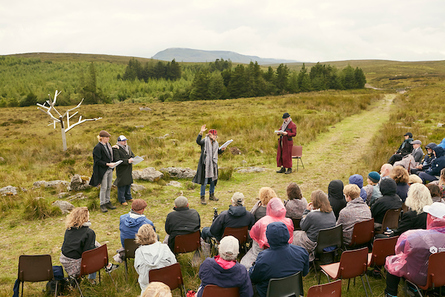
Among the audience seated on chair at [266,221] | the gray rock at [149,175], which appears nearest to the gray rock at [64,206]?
the gray rock at [149,175]

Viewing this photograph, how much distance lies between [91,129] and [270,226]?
20.9 meters

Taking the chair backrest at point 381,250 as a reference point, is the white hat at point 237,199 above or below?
above

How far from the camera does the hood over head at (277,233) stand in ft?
9.35

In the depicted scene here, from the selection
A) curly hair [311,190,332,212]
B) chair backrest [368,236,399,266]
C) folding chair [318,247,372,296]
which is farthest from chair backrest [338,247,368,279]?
curly hair [311,190,332,212]

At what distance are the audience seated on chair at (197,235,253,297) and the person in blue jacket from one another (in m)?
0.20

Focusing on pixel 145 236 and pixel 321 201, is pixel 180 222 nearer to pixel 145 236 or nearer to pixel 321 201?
pixel 145 236

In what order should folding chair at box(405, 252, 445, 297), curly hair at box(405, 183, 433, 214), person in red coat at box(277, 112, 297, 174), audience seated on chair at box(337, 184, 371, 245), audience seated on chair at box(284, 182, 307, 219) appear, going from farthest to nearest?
person in red coat at box(277, 112, 297, 174), audience seated on chair at box(284, 182, 307, 219), audience seated on chair at box(337, 184, 371, 245), curly hair at box(405, 183, 433, 214), folding chair at box(405, 252, 445, 297)

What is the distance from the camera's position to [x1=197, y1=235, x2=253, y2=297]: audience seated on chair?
2.79 meters

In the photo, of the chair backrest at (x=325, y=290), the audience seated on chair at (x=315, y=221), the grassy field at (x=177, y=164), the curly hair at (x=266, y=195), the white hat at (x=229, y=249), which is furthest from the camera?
the grassy field at (x=177, y=164)

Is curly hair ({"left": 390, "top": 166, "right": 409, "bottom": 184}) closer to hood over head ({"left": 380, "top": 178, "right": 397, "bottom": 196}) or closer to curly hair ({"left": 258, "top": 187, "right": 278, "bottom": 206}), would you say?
hood over head ({"left": 380, "top": 178, "right": 397, "bottom": 196})

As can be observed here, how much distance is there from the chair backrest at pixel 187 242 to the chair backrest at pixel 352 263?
2016mm

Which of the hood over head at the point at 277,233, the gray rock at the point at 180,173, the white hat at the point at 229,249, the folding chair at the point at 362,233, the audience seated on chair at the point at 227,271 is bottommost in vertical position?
the gray rock at the point at 180,173

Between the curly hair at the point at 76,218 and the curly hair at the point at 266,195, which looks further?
the curly hair at the point at 266,195

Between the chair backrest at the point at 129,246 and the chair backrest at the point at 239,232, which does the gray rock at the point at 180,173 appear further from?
the chair backrest at the point at 129,246
